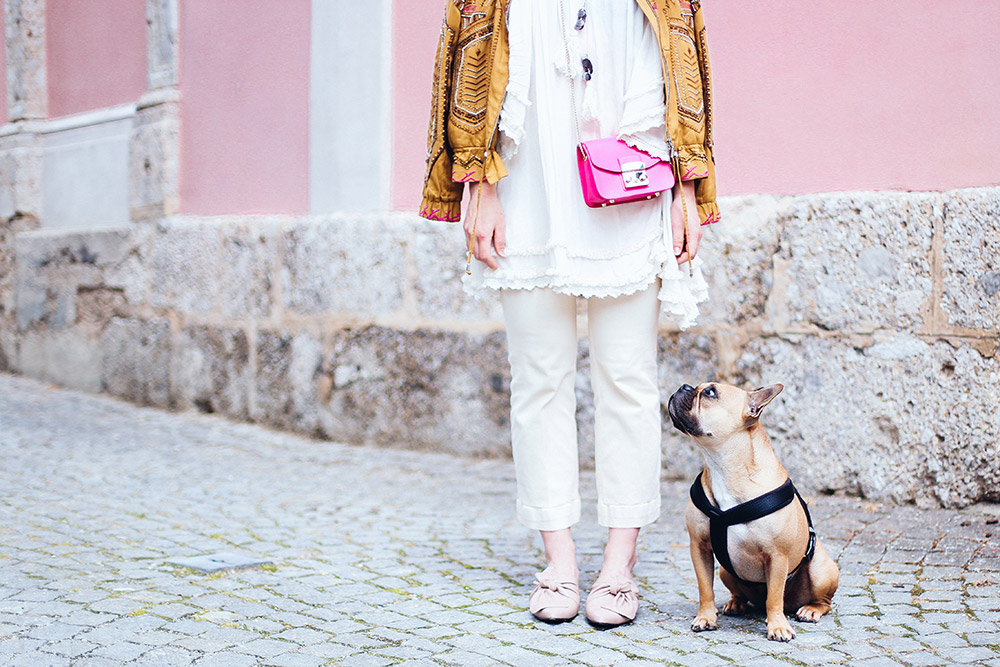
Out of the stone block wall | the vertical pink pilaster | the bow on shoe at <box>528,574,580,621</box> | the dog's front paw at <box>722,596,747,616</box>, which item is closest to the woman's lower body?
the bow on shoe at <box>528,574,580,621</box>

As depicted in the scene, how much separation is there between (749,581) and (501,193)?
1.14 m

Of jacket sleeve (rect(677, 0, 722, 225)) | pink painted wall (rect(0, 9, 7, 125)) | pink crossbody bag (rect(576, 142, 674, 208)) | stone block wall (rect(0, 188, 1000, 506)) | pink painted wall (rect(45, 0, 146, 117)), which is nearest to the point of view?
pink crossbody bag (rect(576, 142, 674, 208))

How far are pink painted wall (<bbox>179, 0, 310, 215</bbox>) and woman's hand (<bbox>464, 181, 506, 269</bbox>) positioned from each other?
10.3ft

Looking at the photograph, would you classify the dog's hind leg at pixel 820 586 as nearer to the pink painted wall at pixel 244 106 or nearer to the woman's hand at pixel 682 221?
the woman's hand at pixel 682 221

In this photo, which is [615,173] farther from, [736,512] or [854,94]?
[854,94]

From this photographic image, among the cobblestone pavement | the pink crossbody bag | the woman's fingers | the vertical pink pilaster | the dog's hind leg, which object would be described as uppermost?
the vertical pink pilaster

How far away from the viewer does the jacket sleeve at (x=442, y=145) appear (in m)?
2.90

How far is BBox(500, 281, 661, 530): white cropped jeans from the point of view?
2881mm

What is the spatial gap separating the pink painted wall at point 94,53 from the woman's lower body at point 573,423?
499 cm

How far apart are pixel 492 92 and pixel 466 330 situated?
2.41m

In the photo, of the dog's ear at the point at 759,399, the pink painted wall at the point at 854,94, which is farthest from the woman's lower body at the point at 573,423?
the pink painted wall at the point at 854,94

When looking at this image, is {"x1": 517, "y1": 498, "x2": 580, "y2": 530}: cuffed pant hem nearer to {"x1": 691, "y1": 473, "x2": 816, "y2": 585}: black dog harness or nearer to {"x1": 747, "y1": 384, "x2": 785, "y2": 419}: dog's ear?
{"x1": 691, "y1": 473, "x2": 816, "y2": 585}: black dog harness

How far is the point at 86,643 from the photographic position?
2648 mm

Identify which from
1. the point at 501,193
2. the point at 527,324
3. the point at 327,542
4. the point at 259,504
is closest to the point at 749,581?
the point at 527,324
